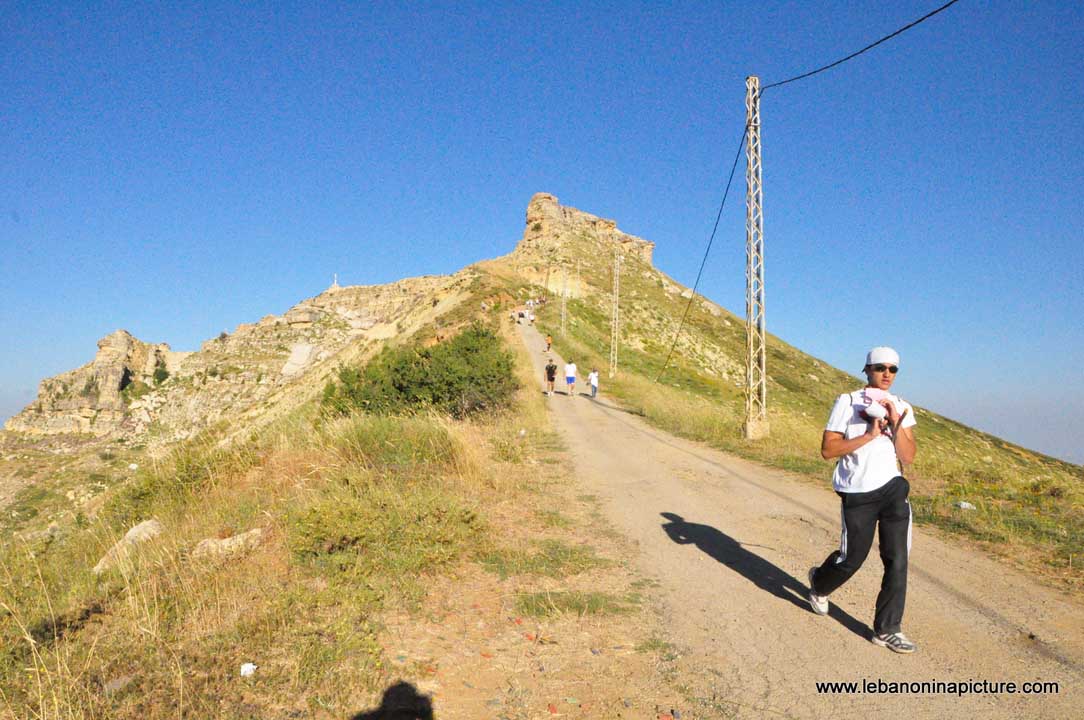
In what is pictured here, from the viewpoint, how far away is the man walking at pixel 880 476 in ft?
11.8

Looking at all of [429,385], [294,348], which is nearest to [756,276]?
[429,385]

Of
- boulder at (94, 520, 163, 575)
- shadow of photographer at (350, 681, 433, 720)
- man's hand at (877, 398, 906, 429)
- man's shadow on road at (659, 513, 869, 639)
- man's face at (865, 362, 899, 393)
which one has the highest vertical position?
man's face at (865, 362, 899, 393)

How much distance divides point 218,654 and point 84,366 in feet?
352

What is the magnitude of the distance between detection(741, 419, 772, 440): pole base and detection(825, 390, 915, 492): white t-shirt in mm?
9284

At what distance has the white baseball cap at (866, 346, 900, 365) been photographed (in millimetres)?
3674

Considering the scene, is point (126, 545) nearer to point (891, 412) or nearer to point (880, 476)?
point (880, 476)

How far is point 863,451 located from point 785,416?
14600 mm

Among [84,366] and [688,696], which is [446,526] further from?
[84,366]

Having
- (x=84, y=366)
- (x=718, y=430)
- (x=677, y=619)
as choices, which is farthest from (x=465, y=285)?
(x=84, y=366)

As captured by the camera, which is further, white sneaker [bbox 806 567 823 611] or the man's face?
white sneaker [bbox 806 567 823 611]

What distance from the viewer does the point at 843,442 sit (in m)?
3.71

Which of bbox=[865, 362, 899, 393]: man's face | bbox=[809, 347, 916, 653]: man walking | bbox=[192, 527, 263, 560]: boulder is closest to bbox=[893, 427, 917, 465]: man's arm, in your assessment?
bbox=[809, 347, 916, 653]: man walking

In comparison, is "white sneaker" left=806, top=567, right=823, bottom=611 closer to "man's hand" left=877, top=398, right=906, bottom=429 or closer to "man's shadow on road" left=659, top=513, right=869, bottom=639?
"man's shadow on road" left=659, top=513, right=869, bottom=639

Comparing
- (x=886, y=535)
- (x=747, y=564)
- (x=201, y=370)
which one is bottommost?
(x=201, y=370)
